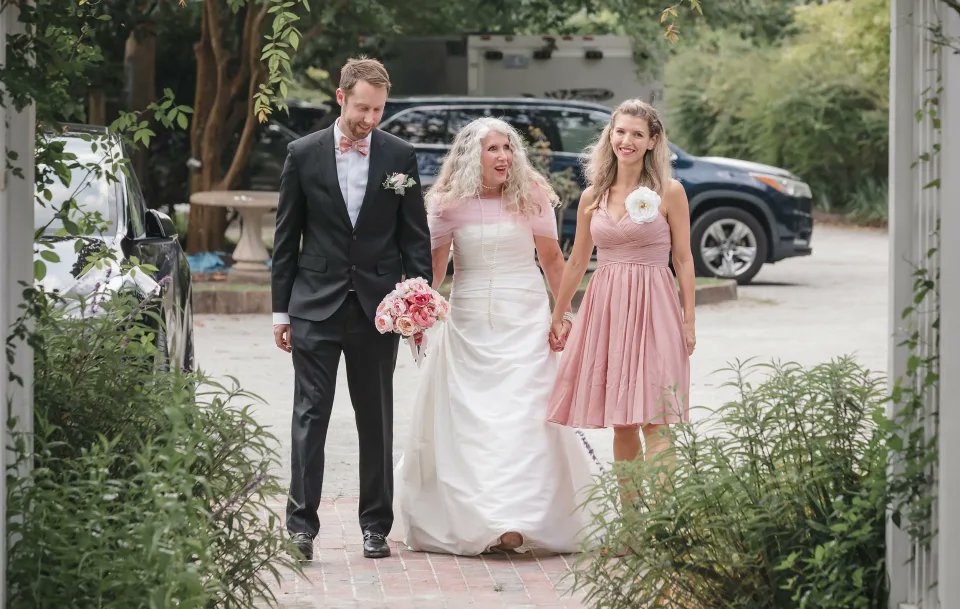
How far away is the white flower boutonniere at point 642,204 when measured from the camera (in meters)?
6.80

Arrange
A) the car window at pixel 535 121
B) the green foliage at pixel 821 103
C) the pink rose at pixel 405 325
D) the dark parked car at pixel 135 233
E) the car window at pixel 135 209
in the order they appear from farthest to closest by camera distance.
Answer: the green foliage at pixel 821 103 → the car window at pixel 535 121 → the car window at pixel 135 209 → the dark parked car at pixel 135 233 → the pink rose at pixel 405 325

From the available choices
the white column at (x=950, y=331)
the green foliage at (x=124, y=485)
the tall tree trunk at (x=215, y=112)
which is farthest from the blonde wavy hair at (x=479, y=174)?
the tall tree trunk at (x=215, y=112)

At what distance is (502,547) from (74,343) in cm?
233

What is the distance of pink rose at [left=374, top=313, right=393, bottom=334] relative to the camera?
6.46 m

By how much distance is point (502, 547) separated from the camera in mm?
6930

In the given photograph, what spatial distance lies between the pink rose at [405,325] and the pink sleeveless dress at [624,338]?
841mm

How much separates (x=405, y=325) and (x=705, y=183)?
1266cm

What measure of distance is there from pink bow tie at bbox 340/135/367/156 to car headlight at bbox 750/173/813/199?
41.2 feet

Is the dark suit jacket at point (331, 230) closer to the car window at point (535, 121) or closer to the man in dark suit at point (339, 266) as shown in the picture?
the man in dark suit at point (339, 266)

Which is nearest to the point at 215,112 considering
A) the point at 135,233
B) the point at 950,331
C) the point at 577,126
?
the point at 577,126

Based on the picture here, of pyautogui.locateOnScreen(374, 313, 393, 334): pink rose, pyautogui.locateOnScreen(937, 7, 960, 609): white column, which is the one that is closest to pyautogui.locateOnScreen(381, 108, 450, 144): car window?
pyautogui.locateOnScreen(374, 313, 393, 334): pink rose

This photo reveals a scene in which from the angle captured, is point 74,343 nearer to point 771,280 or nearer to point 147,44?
point 771,280

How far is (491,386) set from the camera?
710cm

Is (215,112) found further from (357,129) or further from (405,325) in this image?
(405,325)
